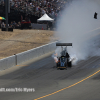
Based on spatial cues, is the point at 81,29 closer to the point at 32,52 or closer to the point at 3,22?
the point at 3,22

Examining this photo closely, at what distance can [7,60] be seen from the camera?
27.2m

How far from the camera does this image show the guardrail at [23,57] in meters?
27.0

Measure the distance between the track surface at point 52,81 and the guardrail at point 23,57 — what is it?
126cm

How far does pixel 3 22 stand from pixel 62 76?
90.1 ft

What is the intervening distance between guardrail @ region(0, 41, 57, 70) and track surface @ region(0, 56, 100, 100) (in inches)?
49.5

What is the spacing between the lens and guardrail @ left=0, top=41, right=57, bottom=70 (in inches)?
1063

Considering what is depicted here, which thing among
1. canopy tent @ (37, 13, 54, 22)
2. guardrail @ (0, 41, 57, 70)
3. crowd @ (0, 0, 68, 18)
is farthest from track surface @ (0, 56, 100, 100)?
crowd @ (0, 0, 68, 18)

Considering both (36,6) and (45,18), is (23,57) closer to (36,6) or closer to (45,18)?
(45,18)

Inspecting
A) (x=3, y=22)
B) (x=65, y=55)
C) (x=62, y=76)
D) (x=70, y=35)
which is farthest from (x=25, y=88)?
(x=3, y=22)

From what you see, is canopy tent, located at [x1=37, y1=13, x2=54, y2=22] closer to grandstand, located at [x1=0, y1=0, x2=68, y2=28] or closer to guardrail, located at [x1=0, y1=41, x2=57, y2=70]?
grandstand, located at [x1=0, y1=0, x2=68, y2=28]

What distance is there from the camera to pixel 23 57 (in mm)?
29844

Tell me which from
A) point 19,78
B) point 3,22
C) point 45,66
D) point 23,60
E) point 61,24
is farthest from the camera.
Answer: point 3,22

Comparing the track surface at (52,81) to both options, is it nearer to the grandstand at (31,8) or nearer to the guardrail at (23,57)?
the guardrail at (23,57)

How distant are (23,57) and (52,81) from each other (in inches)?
314
